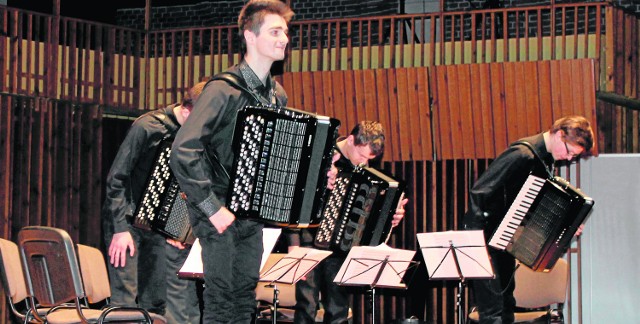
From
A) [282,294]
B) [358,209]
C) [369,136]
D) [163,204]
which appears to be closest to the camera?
[163,204]

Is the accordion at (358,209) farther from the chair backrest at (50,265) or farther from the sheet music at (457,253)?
the chair backrest at (50,265)

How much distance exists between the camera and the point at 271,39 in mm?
4270

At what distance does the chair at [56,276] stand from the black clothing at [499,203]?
2.27m

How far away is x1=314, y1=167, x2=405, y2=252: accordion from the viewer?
23.6 ft

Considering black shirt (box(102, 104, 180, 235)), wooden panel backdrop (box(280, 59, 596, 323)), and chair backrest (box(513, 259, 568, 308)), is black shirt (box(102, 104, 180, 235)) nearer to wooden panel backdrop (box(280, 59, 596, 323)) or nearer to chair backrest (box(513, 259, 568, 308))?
chair backrest (box(513, 259, 568, 308))

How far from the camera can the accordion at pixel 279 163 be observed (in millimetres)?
4121

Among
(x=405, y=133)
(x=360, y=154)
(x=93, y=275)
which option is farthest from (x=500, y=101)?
(x=93, y=275)

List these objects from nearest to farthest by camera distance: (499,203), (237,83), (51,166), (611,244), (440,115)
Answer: (237,83) < (499,203) < (611,244) < (440,115) < (51,166)

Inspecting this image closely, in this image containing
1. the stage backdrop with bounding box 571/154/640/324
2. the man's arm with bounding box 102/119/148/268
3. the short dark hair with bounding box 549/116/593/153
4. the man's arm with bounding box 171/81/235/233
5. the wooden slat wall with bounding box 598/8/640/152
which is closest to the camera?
the man's arm with bounding box 171/81/235/233

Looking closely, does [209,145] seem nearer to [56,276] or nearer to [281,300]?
[56,276]

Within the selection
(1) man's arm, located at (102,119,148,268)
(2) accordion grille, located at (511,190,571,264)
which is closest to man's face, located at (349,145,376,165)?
(2) accordion grille, located at (511,190,571,264)

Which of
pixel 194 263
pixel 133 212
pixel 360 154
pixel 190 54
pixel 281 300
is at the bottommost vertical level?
pixel 281 300

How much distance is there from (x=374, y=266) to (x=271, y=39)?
2990 mm

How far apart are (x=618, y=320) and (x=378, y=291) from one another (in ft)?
7.42
